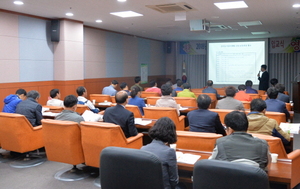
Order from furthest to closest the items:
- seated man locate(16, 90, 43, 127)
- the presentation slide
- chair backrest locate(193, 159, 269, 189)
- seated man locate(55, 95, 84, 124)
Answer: the presentation slide
seated man locate(16, 90, 43, 127)
seated man locate(55, 95, 84, 124)
chair backrest locate(193, 159, 269, 189)

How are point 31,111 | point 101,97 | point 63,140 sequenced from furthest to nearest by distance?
point 101,97 < point 31,111 < point 63,140

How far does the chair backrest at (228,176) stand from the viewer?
1.53 m

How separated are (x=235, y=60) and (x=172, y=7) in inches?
279

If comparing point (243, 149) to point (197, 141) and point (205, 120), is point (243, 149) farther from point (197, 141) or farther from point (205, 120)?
point (205, 120)

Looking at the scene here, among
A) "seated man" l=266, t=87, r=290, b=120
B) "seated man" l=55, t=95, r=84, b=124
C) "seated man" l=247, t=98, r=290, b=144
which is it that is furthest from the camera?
"seated man" l=266, t=87, r=290, b=120

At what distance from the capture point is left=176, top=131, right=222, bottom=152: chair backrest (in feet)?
9.34

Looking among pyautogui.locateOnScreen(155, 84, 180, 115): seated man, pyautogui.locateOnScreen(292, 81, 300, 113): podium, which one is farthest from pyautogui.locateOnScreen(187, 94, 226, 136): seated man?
pyautogui.locateOnScreen(292, 81, 300, 113): podium

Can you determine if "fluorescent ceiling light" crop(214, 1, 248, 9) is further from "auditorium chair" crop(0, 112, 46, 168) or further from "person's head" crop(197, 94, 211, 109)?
"auditorium chair" crop(0, 112, 46, 168)

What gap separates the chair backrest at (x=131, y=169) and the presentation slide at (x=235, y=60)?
11.8 m

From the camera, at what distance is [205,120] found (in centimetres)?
374

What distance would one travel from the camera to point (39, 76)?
798 centimetres

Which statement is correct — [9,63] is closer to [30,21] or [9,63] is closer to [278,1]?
[30,21]

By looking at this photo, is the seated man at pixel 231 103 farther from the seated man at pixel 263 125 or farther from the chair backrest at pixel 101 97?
the chair backrest at pixel 101 97

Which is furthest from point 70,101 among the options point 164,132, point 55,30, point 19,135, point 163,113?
point 55,30
